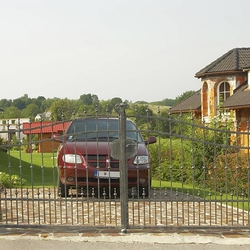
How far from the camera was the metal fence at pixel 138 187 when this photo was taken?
21.1 ft

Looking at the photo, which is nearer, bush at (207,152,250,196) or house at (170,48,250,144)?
bush at (207,152,250,196)

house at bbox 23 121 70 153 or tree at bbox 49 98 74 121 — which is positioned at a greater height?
tree at bbox 49 98 74 121

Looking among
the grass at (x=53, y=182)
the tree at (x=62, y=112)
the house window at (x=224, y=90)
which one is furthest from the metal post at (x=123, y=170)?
the house window at (x=224, y=90)

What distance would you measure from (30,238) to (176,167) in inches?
415

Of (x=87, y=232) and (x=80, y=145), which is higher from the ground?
(x=80, y=145)

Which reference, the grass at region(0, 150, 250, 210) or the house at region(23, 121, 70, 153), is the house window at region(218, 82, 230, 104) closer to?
the house at region(23, 121, 70, 153)

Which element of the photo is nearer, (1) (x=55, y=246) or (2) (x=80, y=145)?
(1) (x=55, y=246)

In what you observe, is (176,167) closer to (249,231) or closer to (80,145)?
(80,145)

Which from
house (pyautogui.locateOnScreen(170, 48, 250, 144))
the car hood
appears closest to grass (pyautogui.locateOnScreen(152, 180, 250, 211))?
the car hood

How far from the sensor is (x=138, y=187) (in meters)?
6.39

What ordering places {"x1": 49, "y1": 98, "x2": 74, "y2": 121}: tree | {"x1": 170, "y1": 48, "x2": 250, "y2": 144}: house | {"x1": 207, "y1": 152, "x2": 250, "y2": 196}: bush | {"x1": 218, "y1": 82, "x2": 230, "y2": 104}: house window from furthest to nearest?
{"x1": 218, "y1": 82, "x2": 230, "y2": 104}: house window
{"x1": 170, "y1": 48, "x2": 250, "y2": 144}: house
{"x1": 207, "y1": 152, "x2": 250, "y2": 196}: bush
{"x1": 49, "y1": 98, "x2": 74, "y2": 121}: tree

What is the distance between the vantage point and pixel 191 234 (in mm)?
6234

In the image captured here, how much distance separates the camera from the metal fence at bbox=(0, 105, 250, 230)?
642 cm

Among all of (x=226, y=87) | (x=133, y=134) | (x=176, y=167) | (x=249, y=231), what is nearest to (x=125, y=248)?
(x=249, y=231)
